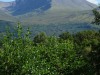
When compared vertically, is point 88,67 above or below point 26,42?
below

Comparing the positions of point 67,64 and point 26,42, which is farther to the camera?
point 67,64

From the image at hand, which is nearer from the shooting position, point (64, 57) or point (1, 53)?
point (1, 53)

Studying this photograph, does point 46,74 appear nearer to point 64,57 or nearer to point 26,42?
point 26,42

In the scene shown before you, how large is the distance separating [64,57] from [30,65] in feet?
60.3

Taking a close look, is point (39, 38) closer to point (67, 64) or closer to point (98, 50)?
point (98, 50)

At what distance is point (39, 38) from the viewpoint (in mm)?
Answer: 198000

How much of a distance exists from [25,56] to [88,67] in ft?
67.1

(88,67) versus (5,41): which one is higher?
(5,41)

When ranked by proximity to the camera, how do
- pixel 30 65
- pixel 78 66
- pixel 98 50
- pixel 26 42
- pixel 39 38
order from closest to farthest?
pixel 30 65, pixel 26 42, pixel 78 66, pixel 98 50, pixel 39 38

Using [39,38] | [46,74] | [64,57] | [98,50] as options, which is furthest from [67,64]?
[39,38]

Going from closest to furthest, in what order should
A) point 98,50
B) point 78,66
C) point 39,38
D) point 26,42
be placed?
point 26,42, point 78,66, point 98,50, point 39,38

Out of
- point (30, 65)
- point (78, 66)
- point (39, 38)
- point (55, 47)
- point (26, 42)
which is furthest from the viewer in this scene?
point (39, 38)

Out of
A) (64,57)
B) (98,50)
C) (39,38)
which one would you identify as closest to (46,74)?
(64,57)

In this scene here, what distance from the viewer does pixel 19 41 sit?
3372 cm
